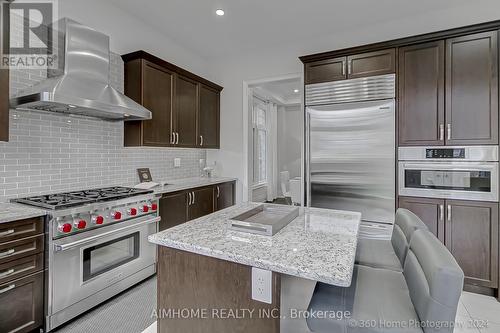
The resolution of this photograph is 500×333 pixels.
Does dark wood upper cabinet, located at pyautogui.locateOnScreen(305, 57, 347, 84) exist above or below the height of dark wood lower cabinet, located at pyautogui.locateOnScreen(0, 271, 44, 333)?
above

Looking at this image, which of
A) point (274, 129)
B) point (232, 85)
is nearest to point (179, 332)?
point (232, 85)

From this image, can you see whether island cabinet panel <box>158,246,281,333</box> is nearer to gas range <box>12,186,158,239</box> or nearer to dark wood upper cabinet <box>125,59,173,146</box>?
gas range <box>12,186,158,239</box>

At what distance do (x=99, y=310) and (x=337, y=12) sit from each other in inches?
153

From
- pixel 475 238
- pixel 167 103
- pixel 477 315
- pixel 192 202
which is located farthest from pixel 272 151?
pixel 477 315

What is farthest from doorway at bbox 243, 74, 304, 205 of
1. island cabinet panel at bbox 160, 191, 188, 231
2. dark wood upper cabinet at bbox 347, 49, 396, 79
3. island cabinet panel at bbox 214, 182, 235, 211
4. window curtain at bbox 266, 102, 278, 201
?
dark wood upper cabinet at bbox 347, 49, 396, 79

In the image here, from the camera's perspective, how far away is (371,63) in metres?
Answer: 2.89

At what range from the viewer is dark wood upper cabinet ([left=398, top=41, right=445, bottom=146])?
8.59 ft

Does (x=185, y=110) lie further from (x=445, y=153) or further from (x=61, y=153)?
(x=445, y=153)

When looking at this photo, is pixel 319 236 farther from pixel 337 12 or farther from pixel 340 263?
pixel 337 12

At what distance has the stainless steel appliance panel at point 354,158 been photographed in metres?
2.80

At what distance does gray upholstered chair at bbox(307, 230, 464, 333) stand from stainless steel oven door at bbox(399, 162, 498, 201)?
1.62 m

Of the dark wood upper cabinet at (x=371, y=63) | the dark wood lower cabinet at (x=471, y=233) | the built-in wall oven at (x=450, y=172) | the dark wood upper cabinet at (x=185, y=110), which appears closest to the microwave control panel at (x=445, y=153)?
the built-in wall oven at (x=450, y=172)

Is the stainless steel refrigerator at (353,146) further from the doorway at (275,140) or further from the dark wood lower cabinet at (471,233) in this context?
the doorway at (275,140)

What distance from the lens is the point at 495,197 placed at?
95.6 inches
